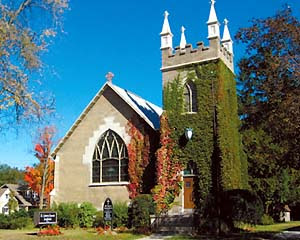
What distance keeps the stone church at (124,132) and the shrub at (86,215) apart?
973 mm

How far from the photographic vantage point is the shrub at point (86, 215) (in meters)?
25.4

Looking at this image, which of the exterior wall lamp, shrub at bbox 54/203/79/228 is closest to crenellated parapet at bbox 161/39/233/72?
the exterior wall lamp

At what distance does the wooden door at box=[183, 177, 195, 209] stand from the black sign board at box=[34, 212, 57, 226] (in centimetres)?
784

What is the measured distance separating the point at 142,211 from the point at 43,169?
103 feet

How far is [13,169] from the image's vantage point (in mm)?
94375

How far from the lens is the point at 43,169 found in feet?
168

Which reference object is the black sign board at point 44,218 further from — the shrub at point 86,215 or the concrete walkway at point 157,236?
the concrete walkway at point 157,236

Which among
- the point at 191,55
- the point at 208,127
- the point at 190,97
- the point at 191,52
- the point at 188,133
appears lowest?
the point at 188,133

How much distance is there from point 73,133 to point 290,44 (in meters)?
18.5

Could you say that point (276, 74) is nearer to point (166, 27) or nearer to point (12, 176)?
point (166, 27)

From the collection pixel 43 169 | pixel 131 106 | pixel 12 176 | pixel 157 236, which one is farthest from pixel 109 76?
pixel 12 176

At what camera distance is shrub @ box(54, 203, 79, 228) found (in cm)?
2550

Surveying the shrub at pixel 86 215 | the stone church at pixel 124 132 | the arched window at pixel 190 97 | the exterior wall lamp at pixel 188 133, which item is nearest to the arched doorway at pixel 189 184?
the stone church at pixel 124 132

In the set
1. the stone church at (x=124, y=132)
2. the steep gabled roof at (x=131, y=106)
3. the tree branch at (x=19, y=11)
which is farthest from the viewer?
the steep gabled roof at (x=131, y=106)
